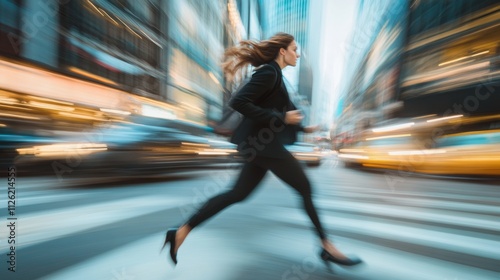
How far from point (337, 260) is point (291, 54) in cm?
155

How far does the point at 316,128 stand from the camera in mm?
2328

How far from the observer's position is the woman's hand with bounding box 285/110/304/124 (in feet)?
6.43

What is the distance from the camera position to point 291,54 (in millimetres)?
2270

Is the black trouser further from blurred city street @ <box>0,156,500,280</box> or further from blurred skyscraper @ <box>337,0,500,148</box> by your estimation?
blurred skyscraper @ <box>337,0,500,148</box>

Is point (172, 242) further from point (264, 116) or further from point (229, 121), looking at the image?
point (264, 116)

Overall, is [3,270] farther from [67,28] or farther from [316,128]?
[67,28]

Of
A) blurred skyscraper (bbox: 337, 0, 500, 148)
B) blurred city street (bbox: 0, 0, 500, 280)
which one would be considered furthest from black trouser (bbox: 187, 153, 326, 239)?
blurred skyscraper (bbox: 337, 0, 500, 148)

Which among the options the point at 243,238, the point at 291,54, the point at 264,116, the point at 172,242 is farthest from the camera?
the point at 243,238

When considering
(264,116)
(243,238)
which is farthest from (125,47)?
(264,116)

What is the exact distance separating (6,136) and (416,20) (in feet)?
109

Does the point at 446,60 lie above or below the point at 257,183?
above

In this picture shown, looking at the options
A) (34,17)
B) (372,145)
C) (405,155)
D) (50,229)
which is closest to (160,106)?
(34,17)

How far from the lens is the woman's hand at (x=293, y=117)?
6.43ft

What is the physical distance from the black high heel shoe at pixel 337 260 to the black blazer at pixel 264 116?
817 mm
